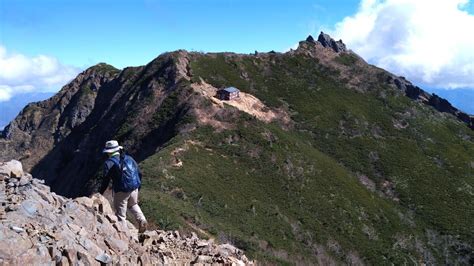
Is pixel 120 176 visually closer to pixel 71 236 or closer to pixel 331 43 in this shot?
pixel 71 236

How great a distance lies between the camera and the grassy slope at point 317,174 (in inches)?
2079

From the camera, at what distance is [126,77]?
380 ft

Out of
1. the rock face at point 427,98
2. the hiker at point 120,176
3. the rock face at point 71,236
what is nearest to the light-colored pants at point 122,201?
the hiker at point 120,176

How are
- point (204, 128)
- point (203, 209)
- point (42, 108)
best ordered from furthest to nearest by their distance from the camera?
point (42, 108), point (204, 128), point (203, 209)

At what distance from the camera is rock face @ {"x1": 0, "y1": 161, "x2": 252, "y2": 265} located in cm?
1200

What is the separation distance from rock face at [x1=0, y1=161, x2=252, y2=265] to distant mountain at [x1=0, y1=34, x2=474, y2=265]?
1718 centimetres

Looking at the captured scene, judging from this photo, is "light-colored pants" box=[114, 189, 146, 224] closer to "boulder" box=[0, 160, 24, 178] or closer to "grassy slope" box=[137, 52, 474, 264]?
"boulder" box=[0, 160, 24, 178]

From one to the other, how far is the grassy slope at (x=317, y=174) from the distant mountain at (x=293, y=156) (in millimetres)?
227

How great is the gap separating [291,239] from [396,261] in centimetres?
1449

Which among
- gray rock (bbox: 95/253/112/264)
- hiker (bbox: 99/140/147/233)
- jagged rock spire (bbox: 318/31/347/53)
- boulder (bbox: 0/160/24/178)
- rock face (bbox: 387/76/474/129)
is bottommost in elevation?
gray rock (bbox: 95/253/112/264)

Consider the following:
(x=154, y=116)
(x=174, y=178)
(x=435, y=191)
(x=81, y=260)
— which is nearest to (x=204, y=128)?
(x=154, y=116)

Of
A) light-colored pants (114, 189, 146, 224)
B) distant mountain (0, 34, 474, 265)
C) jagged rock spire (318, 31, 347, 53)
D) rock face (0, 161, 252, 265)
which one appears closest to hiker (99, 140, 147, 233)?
light-colored pants (114, 189, 146, 224)

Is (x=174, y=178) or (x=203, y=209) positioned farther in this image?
(x=174, y=178)

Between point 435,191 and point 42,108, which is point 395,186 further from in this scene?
point 42,108
